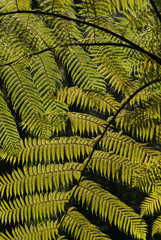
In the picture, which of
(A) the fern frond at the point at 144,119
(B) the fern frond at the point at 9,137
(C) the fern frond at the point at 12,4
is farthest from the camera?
(B) the fern frond at the point at 9,137

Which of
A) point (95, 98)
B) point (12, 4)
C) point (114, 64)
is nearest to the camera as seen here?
point (12, 4)

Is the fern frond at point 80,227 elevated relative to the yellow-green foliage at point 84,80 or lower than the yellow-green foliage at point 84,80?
lower

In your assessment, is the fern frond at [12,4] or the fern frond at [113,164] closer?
the fern frond at [12,4]

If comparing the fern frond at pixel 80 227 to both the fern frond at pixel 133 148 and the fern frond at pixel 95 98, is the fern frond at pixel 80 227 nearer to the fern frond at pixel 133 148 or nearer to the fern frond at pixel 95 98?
the fern frond at pixel 133 148

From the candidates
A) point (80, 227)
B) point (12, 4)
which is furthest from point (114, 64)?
point (80, 227)

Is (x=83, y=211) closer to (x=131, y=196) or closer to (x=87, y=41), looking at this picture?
(x=131, y=196)

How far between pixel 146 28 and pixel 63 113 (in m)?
0.44

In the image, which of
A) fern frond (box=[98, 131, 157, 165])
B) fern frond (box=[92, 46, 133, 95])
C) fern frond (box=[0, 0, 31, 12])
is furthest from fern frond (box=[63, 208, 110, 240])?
fern frond (box=[0, 0, 31, 12])

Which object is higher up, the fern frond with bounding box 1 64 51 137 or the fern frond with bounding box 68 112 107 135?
the fern frond with bounding box 1 64 51 137

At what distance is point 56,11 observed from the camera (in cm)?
76

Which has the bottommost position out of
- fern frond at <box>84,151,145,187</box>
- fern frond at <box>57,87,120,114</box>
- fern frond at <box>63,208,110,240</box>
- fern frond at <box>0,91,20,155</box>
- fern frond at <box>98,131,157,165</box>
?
fern frond at <box>63,208,110,240</box>

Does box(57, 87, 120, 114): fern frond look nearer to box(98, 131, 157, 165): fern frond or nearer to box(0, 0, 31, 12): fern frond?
box(98, 131, 157, 165): fern frond

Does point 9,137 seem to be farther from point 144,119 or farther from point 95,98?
point 144,119

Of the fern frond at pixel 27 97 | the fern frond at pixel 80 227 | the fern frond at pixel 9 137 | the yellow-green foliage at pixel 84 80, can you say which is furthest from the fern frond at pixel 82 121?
the fern frond at pixel 80 227
